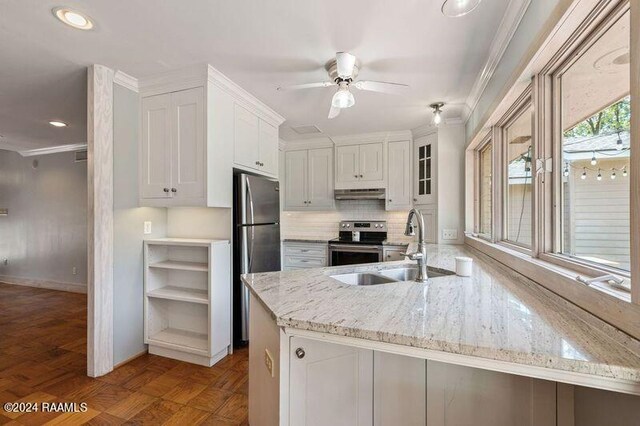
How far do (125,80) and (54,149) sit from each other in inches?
147

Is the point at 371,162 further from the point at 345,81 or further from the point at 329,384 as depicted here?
the point at 329,384

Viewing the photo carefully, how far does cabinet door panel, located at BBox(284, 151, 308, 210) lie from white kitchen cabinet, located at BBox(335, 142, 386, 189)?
0.53 meters

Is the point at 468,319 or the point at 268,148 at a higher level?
the point at 268,148

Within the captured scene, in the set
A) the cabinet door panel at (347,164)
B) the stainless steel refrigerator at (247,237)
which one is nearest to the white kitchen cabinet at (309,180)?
the cabinet door panel at (347,164)

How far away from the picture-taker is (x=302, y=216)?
4.73 meters

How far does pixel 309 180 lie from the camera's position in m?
4.37

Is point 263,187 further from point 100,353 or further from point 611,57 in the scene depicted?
point 611,57

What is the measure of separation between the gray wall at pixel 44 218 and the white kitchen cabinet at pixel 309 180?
3.30m

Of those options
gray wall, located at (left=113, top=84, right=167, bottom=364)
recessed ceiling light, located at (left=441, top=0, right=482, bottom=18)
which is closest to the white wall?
recessed ceiling light, located at (left=441, top=0, right=482, bottom=18)

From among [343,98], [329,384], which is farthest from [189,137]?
[329,384]

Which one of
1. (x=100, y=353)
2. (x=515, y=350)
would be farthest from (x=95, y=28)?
(x=515, y=350)

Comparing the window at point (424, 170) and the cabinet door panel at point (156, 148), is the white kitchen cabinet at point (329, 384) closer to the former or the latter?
the cabinet door panel at point (156, 148)

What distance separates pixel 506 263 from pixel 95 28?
292 cm

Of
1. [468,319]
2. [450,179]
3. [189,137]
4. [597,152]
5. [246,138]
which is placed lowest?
[468,319]
